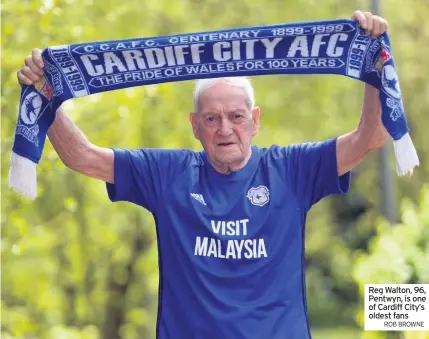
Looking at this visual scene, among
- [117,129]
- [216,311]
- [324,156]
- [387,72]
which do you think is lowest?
[216,311]

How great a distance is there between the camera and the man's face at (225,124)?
145 inches

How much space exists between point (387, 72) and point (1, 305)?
5928 millimetres

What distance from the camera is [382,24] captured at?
3.55 m

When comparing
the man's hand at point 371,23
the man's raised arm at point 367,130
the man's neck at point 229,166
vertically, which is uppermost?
the man's hand at point 371,23

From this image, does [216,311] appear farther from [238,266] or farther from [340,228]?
[340,228]

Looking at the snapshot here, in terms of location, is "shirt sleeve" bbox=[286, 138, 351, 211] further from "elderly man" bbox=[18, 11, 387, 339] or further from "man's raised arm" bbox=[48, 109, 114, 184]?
"man's raised arm" bbox=[48, 109, 114, 184]

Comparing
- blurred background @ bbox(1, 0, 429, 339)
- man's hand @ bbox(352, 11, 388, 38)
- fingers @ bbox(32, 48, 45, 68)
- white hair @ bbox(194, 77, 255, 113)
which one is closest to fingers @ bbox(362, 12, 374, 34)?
man's hand @ bbox(352, 11, 388, 38)

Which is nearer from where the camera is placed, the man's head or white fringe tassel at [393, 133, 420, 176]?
white fringe tassel at [393, 133, 420, 176]

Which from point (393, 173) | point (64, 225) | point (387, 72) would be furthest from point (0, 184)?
point (393, 173)

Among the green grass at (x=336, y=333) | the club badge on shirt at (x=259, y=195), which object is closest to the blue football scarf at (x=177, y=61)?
the club badge on shirt at (x=259, y=195)

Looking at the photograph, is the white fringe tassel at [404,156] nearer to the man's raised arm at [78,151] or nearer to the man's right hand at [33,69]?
the man's raised arm at [78,151]

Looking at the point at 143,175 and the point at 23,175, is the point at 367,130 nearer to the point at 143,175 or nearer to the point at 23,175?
the point at 143,175

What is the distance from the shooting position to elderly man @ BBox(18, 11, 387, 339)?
3.60m

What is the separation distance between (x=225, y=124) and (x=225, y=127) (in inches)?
0.7
